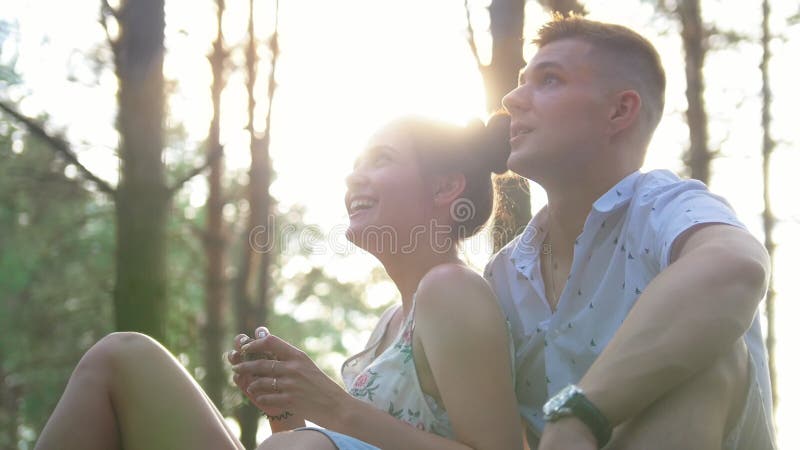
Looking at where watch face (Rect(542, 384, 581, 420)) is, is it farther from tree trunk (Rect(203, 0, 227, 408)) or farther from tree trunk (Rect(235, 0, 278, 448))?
tree trunk (Rect(203, 0, 227, 408))

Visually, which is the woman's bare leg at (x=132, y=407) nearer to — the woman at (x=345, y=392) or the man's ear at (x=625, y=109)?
the woman at (x=345, y=392)

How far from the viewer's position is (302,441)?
212 centimetres

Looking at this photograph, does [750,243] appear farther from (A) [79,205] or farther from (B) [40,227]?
(B) [40,227]

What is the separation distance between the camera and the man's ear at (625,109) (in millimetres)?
2811

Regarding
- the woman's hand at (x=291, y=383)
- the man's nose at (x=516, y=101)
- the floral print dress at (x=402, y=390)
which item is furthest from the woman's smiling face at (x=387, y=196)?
the woman's hand at (x=291, y=383)

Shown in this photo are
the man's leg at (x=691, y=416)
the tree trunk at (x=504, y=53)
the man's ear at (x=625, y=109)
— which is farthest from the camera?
the tree trunk at (x=504, y=53)

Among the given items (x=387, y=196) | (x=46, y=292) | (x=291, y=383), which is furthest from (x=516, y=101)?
(x=46, y=292)

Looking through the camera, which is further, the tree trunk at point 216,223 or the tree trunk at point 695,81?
the tree trunk at point 216,223

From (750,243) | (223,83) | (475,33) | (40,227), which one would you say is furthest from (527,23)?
(40,227)

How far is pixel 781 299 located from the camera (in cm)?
1064

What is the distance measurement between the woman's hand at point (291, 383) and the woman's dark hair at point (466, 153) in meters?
0.93

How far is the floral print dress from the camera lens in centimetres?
269

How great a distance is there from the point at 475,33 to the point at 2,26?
502cm

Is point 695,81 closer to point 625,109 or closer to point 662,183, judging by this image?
point 625,109
